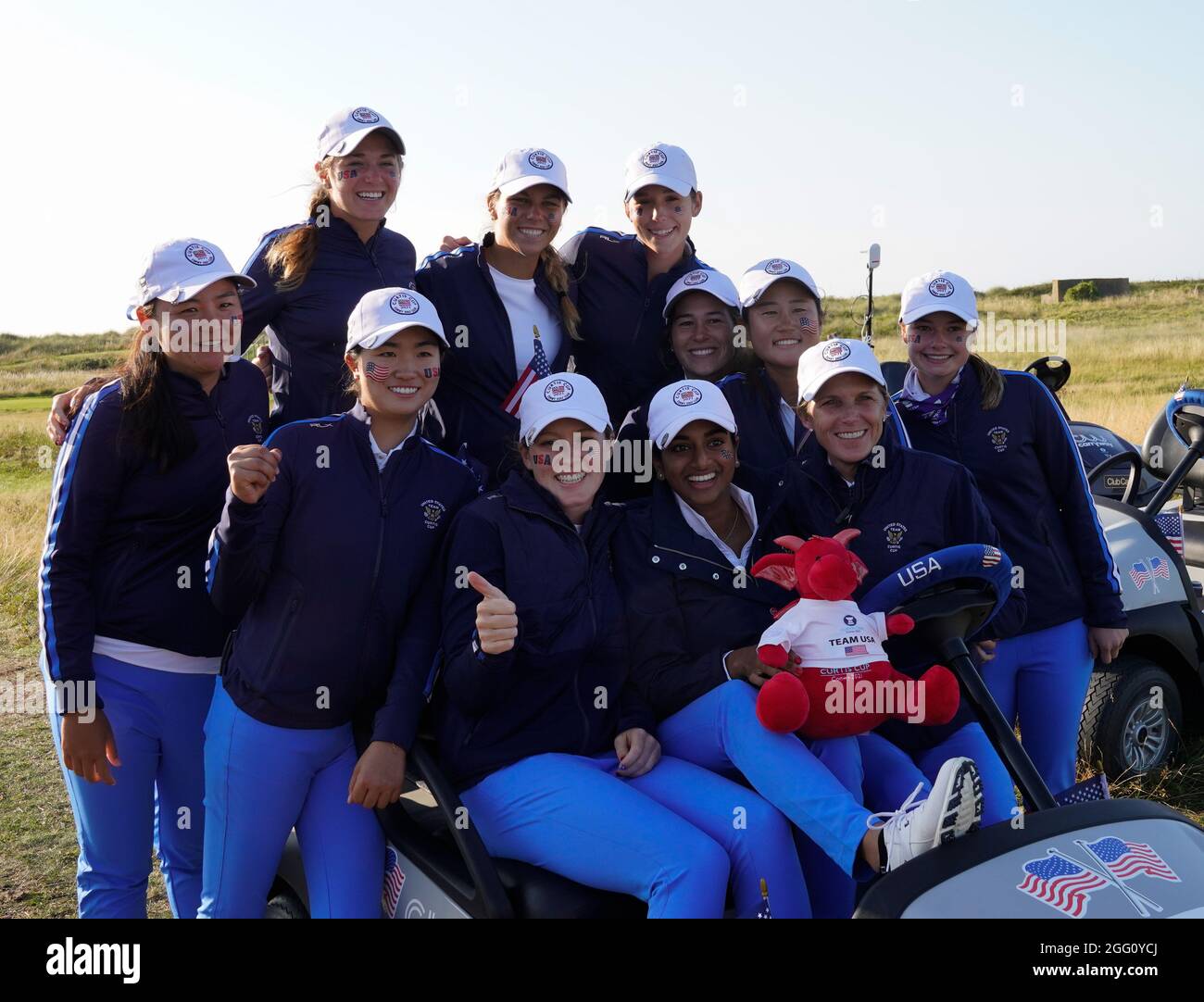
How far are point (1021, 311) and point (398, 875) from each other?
39417 mm

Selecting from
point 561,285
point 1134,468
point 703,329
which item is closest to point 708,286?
point 703,329

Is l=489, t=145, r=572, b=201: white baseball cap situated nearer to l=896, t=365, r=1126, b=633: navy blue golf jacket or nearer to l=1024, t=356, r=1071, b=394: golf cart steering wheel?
l=896, t=365, r=1126, b=633: navy blue golf jacket

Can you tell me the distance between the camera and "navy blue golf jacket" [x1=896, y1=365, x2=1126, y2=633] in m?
3.65

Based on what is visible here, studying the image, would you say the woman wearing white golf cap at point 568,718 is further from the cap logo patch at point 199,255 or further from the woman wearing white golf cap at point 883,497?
the cap logo patch at point 199,255

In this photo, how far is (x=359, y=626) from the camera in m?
2.86

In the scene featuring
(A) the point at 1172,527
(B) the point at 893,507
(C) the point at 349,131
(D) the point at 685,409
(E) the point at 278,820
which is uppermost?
(C) the point at 349,131

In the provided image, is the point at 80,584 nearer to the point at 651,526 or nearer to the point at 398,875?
the point at 398,875

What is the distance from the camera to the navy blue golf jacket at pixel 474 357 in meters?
3.69

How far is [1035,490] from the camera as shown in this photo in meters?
3.68

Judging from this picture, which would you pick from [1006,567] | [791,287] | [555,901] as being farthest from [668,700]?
[791,287]

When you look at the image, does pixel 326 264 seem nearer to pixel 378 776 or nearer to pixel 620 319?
pixel 620 319

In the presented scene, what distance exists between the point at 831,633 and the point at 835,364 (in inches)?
34.4

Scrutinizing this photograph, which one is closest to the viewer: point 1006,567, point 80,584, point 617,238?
point 1006,567

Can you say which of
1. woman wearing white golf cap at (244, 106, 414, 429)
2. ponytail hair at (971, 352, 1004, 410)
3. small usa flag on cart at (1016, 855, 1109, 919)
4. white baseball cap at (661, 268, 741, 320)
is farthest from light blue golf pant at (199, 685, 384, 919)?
ponytail hair at (971, 352, 1004, 410)
